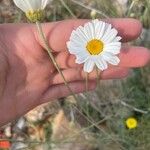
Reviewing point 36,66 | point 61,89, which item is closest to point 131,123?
point 61,89

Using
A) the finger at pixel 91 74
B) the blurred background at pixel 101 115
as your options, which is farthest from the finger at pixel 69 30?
the blurred background at pixel 101 115

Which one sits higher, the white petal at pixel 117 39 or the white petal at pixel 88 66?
the white petal at pixel 117 39

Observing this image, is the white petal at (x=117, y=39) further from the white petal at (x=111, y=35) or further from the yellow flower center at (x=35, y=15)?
the yellow flower center at (x=35, y=15)

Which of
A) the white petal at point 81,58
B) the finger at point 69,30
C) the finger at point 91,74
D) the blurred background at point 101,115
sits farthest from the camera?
the blurred background at point 101,115

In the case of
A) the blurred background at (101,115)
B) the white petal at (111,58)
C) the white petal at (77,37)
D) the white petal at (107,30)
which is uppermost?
the white petal at (107,30)

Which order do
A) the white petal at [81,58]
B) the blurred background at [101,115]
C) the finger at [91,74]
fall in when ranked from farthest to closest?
the blurred background at [101,115], the finger at [91,74], the white petal at [81,58]

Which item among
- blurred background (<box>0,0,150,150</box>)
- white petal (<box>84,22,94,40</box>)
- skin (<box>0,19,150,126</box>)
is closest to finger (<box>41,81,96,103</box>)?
skin (<box>0,19,150,126</box>)

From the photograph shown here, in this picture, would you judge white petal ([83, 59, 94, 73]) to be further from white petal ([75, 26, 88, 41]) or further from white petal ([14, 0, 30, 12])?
white petal ([14, 0, 30, 12])
